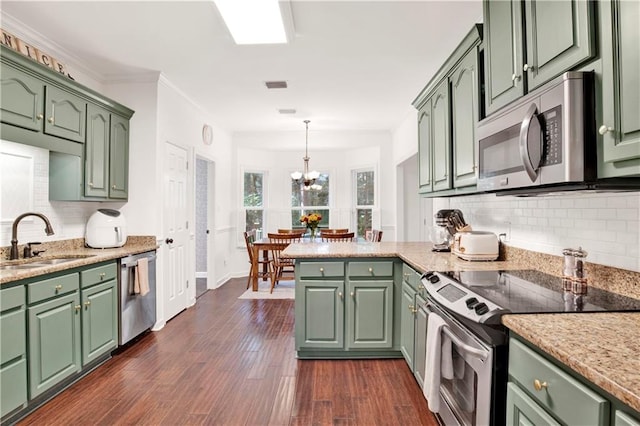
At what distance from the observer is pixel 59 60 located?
10.4 feet

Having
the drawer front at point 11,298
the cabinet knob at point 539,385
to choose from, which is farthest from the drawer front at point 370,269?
the drawer front at point 11,298

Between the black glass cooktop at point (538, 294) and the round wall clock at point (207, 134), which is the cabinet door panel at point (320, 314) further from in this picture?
the round wall clock at point (207, 134)

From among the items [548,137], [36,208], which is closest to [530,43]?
[548,137]

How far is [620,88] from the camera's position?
105 cm

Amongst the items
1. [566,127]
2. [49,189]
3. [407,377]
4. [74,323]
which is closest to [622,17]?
[566,127]

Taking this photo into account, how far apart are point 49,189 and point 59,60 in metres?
1.15

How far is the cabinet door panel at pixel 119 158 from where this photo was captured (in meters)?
3.42

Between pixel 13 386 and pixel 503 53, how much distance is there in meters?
3.13

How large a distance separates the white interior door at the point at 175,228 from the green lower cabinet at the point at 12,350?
6.01ft

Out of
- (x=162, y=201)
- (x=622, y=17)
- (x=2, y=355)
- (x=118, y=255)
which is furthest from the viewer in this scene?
(x=162, y=201)

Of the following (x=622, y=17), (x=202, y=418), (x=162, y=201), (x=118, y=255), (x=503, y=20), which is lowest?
(x=202, y=418)

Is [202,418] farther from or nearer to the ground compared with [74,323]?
nearer to the ground

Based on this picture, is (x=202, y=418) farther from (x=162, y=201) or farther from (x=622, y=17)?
(x=622, y=17)

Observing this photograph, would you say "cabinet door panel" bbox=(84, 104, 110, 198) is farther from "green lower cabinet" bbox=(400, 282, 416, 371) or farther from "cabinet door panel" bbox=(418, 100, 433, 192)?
"cabinet door panel" bbox=(418, 100, 433, 192)
